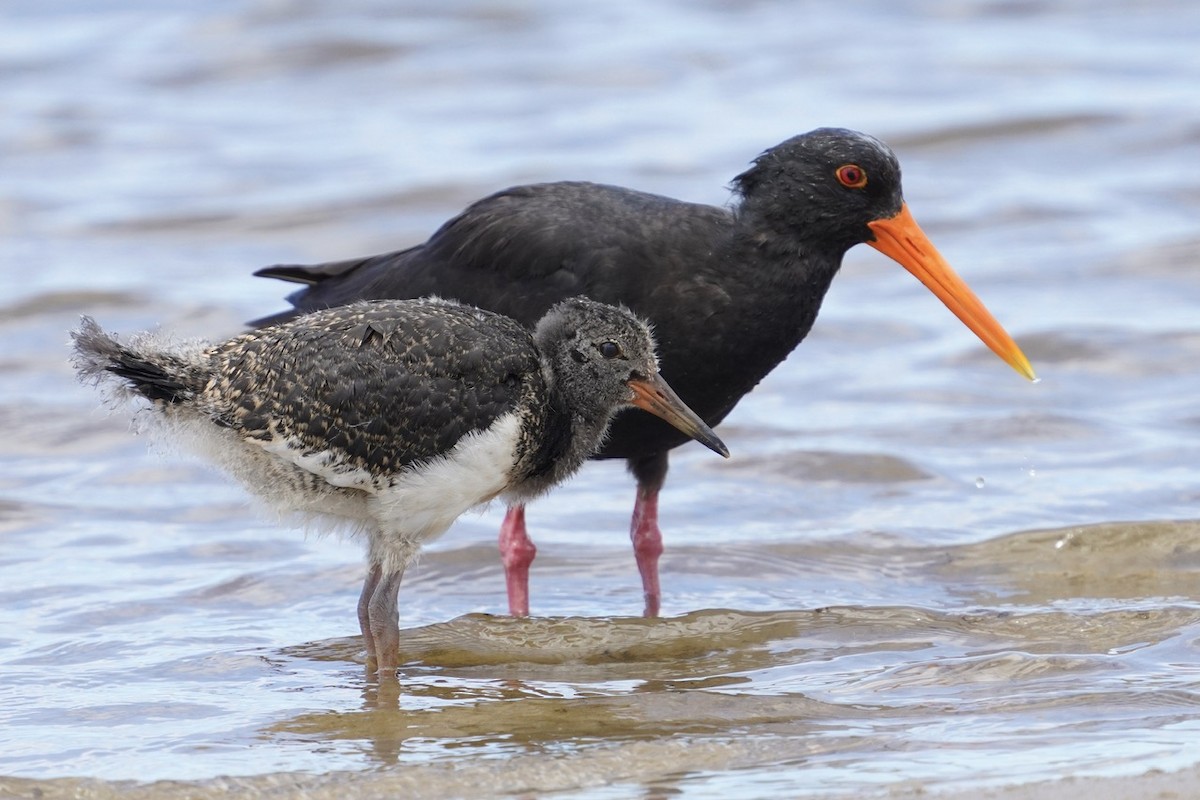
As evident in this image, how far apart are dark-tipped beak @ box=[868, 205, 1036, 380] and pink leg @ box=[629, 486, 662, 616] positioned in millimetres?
1386

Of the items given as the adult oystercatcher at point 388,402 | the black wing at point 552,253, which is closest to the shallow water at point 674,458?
the adult oystercatcher at point 388,402

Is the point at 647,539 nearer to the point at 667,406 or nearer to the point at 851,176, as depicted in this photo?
the point at 667,406

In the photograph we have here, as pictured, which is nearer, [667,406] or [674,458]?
[667,406]

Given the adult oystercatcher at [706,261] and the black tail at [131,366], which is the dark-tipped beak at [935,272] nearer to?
the adult oystercatcher at [706,261]

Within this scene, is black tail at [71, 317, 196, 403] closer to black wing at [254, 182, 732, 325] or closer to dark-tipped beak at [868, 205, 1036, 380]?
black wing at [254, 182, 732, 325]

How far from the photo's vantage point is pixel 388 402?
5.64m

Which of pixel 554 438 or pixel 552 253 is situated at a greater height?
pixel 552 253

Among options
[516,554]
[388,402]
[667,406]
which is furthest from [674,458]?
[388,402]

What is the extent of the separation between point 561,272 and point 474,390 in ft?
4.15

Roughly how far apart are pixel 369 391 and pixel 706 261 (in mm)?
1701

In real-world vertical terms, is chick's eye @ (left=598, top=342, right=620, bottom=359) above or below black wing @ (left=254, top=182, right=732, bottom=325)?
below

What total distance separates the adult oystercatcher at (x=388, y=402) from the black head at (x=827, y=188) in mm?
1113

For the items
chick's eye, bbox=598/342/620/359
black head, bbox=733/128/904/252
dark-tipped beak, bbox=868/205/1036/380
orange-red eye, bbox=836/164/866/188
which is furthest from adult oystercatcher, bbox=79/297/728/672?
dark-tipped beak, bbox=868/205/1036/380

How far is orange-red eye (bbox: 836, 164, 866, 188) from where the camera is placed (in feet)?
22.5
